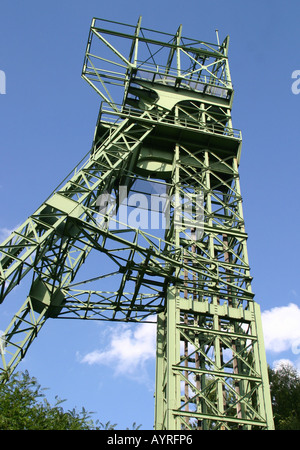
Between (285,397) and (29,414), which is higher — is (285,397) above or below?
above

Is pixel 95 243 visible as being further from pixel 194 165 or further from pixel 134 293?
pixel 194 165

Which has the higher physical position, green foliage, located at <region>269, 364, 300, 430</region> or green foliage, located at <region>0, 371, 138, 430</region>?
green foliage, located at <region>269, 364, 300, 430</region>

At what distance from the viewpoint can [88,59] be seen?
2586 cm

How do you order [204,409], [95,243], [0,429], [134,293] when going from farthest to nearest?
[134,293], [95,243], [204,409], [0,429]

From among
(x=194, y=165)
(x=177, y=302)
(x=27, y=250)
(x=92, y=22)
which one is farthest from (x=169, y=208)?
(x=92, y=22)

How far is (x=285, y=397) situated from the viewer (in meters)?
30.7

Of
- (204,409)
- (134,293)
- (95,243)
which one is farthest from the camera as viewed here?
(134,293)

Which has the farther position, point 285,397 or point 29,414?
point 285,397

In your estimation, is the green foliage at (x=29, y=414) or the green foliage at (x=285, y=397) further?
the green foliage at (x=285, y=397)

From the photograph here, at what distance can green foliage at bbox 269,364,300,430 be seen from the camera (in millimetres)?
27858

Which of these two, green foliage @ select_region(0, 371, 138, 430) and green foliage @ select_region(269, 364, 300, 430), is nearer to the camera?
green foliage @ select_region(0, 371, 138, 430)

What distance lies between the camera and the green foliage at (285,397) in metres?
27.9

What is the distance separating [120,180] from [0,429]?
1411 centimetres

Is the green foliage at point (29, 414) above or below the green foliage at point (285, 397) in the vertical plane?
below
